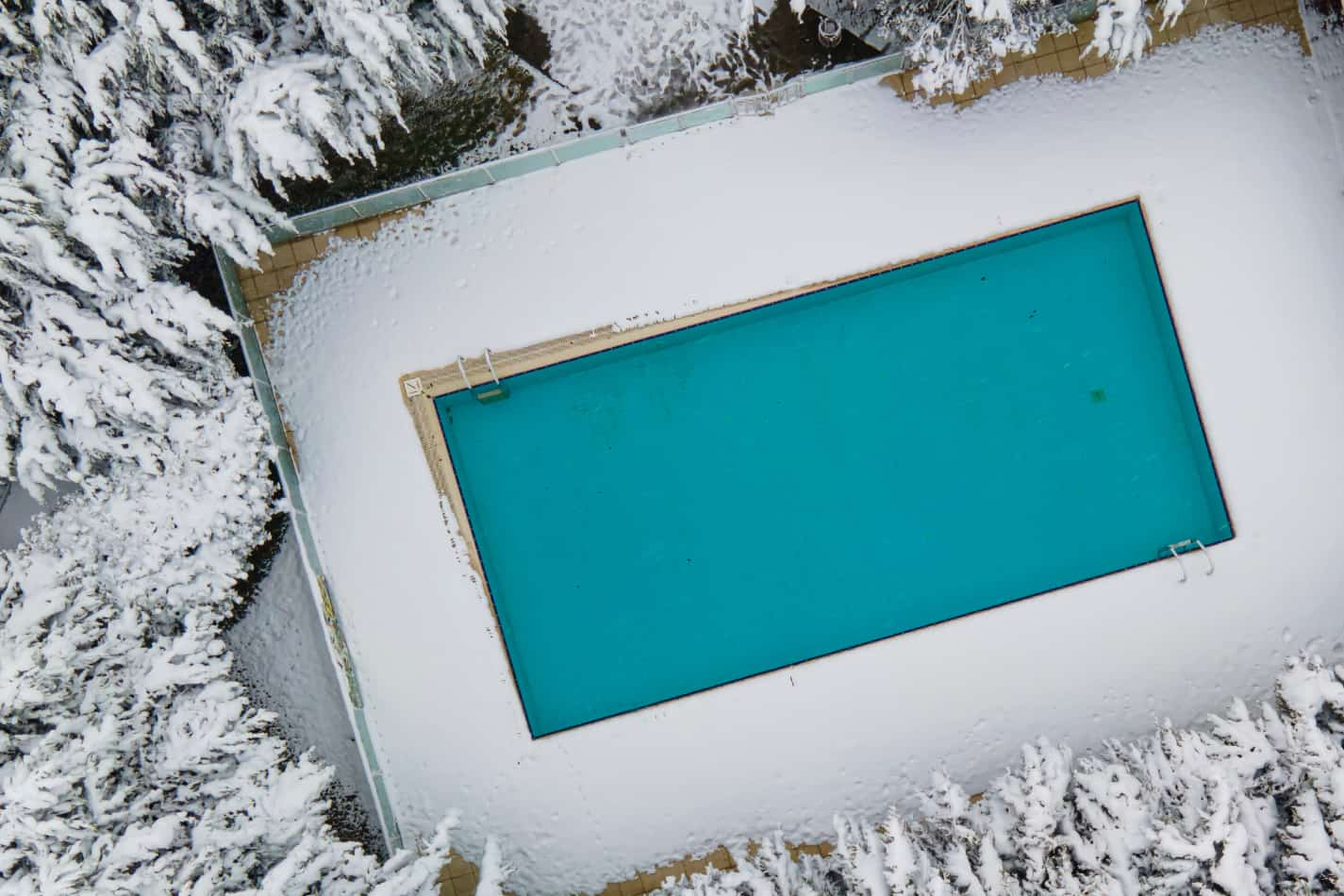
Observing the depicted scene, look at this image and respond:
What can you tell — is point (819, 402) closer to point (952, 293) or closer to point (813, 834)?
point (952, 293)

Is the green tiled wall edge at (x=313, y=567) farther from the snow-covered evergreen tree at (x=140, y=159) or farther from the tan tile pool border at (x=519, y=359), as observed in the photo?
the tan tile pool border at (x=519, y=359)

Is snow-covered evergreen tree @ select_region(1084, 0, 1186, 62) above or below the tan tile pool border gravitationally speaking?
above

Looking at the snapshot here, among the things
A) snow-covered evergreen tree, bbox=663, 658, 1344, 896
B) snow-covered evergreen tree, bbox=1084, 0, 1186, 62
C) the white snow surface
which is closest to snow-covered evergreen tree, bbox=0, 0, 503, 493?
the white snow surface

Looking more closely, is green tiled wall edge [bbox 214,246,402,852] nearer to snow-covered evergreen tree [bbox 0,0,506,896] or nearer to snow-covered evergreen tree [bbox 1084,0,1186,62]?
snow-covered evergreen tree [bbox 0,0,506,896]

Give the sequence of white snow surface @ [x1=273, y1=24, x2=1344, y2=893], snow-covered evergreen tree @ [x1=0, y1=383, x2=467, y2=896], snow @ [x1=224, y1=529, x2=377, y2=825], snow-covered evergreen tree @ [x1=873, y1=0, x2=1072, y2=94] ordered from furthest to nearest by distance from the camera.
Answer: snow @ [x1=224, y1=529, x2=377, y2=825] < white snow surface @ [x1=273, y1=24, x2=1344, y2=893] < snow-covered evergreen tree @ [x1=873, y1=0, x2=1072, y2=94] < snow-covered evergreen tree @ [x1=0, y1=383, x2=467, y2=896]

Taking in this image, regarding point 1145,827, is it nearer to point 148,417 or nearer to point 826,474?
point 826,474

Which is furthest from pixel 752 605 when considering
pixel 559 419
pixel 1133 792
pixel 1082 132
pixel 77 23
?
pixel 77 23
